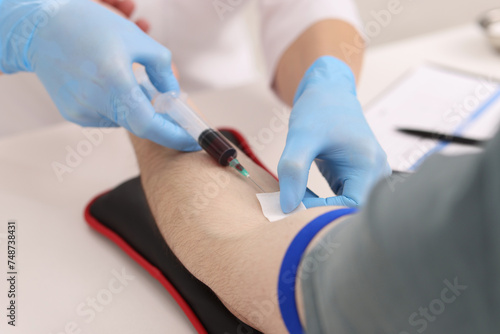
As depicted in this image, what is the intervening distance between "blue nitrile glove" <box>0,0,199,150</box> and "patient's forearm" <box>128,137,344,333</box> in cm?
7

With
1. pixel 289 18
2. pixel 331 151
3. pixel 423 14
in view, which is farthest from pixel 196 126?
pixel 423 14

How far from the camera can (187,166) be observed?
774 mm

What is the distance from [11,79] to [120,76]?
0.60 m

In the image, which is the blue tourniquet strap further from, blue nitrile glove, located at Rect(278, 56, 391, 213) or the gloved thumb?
the gloved thumb

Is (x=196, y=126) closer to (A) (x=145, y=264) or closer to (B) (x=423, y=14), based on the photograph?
(A) (x=145, y=264)

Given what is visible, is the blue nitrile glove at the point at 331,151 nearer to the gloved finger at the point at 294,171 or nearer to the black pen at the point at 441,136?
the gloved finger at the point at 294,171

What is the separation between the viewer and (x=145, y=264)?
76cm

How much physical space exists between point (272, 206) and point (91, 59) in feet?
1.38

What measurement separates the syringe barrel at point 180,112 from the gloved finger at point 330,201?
9.1 inches

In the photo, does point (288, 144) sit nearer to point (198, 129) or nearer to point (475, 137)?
point (198, 129)

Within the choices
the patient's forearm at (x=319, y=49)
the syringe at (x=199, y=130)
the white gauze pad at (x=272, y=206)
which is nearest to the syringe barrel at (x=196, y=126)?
the syringe at (x=199, y=130)

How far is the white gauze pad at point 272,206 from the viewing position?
2.12ft

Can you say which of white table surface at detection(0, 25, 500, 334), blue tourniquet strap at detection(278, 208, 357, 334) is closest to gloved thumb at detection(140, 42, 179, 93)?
white table surface at detection(0, 25, 500, 334)

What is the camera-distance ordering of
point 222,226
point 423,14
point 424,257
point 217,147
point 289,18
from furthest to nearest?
1. point 423,14
2. point 289,18
3. point 217,147
4. point 222,226
5. point 424,257
